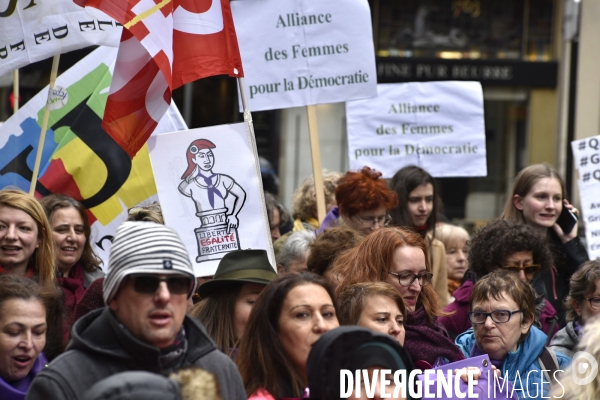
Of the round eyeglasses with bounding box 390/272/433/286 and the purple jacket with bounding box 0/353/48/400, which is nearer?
the purple jacket with bounding box 0/353/48/400

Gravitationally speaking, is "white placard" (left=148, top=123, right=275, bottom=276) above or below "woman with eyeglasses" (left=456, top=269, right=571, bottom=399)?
above

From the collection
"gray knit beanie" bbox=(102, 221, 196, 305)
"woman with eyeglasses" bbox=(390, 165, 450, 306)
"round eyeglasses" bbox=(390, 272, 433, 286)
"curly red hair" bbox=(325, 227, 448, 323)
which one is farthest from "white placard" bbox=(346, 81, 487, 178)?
"gray knit beanie" bbox=(102, 221, 196, 305)

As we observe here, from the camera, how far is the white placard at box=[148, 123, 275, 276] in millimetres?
5238

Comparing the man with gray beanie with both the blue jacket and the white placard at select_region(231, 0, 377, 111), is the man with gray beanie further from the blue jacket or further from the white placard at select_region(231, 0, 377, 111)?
the white placard at select_region(231, 0, 377, 111)

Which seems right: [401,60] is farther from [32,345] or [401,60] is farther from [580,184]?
[32,345]

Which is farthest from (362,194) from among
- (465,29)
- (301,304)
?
(465,29)

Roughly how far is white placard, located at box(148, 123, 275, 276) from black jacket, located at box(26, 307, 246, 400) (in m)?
2.29

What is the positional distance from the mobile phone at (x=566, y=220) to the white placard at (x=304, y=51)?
58.4 inches

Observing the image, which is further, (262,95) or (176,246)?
(262,95)

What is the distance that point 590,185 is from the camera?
731 centimetres

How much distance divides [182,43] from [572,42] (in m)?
10.3

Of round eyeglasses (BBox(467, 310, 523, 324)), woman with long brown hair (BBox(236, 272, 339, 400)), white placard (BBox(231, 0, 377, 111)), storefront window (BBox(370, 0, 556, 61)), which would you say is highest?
storefront window (BBox(370, 0, 556, 61))

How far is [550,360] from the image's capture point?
178 inches

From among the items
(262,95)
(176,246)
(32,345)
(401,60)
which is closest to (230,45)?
(262,95)
